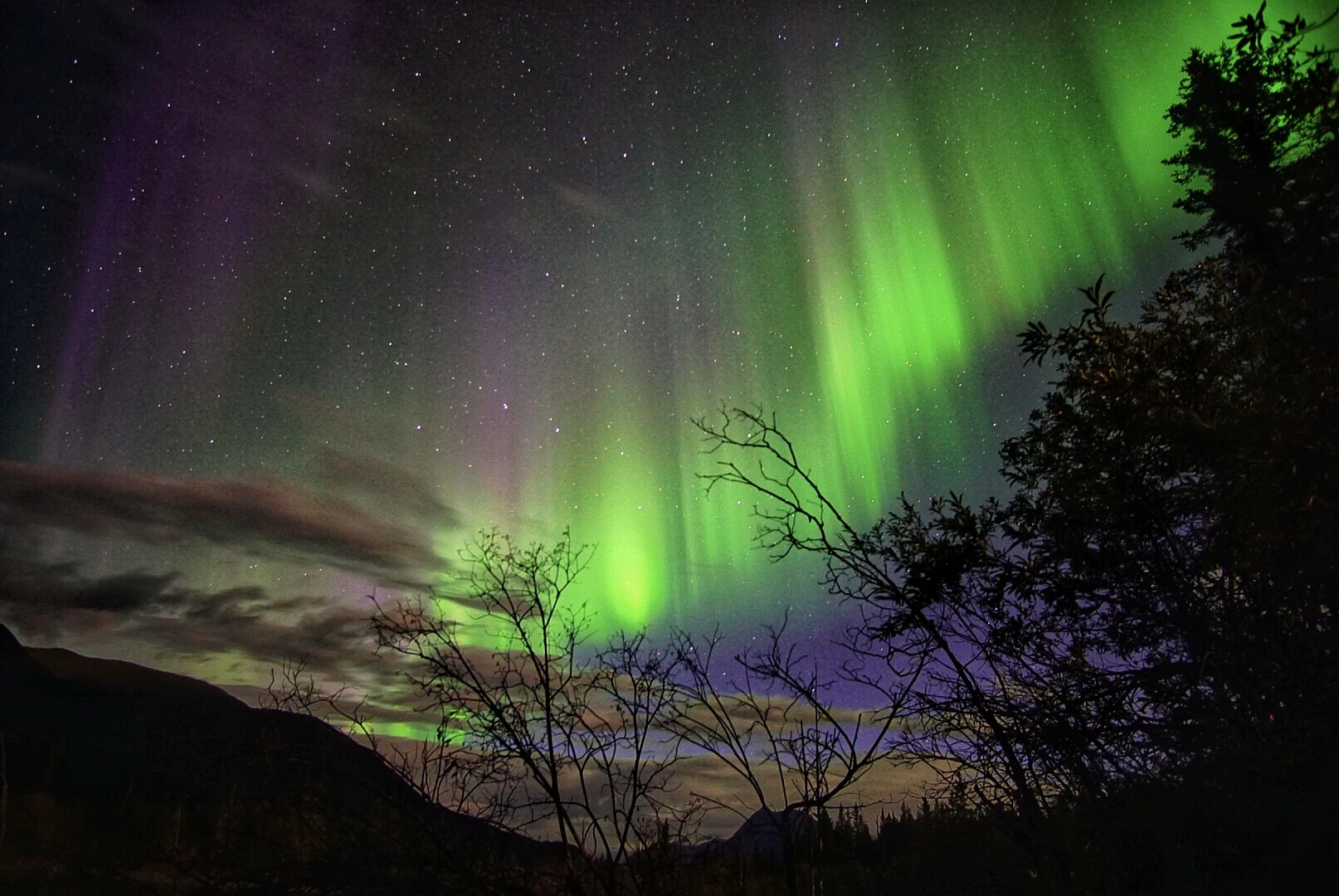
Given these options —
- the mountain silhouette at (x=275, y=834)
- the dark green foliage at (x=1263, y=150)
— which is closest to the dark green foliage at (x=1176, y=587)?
the dark green foliage at (x=1263, y=150)

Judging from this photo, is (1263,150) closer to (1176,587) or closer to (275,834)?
(1176,587)

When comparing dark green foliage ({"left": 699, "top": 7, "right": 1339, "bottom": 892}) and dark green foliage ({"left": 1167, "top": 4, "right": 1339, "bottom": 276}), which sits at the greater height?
dark green foliage ({"left": 1167, "top": 4, "right": 1339, "bottom": 276})

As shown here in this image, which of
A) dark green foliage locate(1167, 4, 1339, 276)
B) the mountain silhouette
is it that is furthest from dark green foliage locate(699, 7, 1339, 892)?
the mountain silhouette

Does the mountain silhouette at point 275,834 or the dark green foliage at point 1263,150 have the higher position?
the dark green foliage at point 1263,150

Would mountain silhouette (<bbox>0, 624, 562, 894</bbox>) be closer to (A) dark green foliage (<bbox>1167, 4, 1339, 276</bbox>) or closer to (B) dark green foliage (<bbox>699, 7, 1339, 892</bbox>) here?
(B) dark green foliage (<bbox>699, 7, 1339, 892</bbox>)

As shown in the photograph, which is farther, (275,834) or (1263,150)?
(1263,150)

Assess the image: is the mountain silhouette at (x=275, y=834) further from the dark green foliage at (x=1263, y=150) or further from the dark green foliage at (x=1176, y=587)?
the dark green foliage at (x=1263, y=150)

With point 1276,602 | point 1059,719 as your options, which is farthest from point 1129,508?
point 1059,719

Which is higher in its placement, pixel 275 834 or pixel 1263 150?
pixel 1263 150

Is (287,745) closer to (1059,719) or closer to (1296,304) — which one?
(1059,719)

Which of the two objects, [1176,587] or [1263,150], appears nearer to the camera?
[1176,587]

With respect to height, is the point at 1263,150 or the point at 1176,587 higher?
the point at 1263,150

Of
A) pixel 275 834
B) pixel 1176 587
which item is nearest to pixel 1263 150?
pixel 1176 587

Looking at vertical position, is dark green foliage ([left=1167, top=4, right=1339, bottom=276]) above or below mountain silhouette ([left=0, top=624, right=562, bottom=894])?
above
